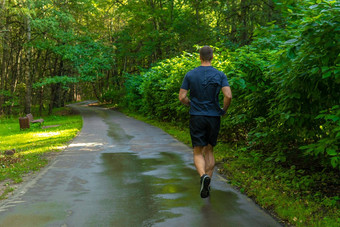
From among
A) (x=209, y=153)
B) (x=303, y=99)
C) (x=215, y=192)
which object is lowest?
(x=215, y=192)

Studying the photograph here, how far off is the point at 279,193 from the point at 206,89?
2.04 meters

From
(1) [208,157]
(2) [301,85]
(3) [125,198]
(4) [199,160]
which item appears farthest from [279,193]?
(3) [125,198]

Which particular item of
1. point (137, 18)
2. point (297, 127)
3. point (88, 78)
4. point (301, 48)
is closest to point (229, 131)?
point (297, 127)

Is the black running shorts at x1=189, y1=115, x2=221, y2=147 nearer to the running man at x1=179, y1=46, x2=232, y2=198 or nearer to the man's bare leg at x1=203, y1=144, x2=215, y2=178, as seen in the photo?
the running man at x1=179, y1=46, x2=232, y2=198

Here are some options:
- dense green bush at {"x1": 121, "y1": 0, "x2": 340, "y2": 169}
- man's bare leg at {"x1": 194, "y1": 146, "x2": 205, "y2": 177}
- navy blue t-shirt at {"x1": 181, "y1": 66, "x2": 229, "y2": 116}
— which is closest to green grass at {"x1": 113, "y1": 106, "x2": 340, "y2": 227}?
dense green bush at {"x1": 121, "y1": 0, "x2": 340, "y2": 169}

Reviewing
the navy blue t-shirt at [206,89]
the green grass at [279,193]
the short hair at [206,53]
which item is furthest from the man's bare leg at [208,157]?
the short hair at [206,53]

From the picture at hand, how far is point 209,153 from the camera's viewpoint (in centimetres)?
554

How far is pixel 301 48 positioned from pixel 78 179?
4.83 meters

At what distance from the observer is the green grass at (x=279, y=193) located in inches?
174

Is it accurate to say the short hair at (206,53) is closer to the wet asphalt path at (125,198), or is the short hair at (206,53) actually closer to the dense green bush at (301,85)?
the dense green bush at (301,85)

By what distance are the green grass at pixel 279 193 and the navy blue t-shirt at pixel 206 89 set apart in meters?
1.56

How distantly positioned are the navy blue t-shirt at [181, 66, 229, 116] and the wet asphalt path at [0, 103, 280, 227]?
54.9 inches

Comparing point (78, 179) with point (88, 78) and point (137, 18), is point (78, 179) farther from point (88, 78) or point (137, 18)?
point (137, 18)

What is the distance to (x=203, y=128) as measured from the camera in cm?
523
